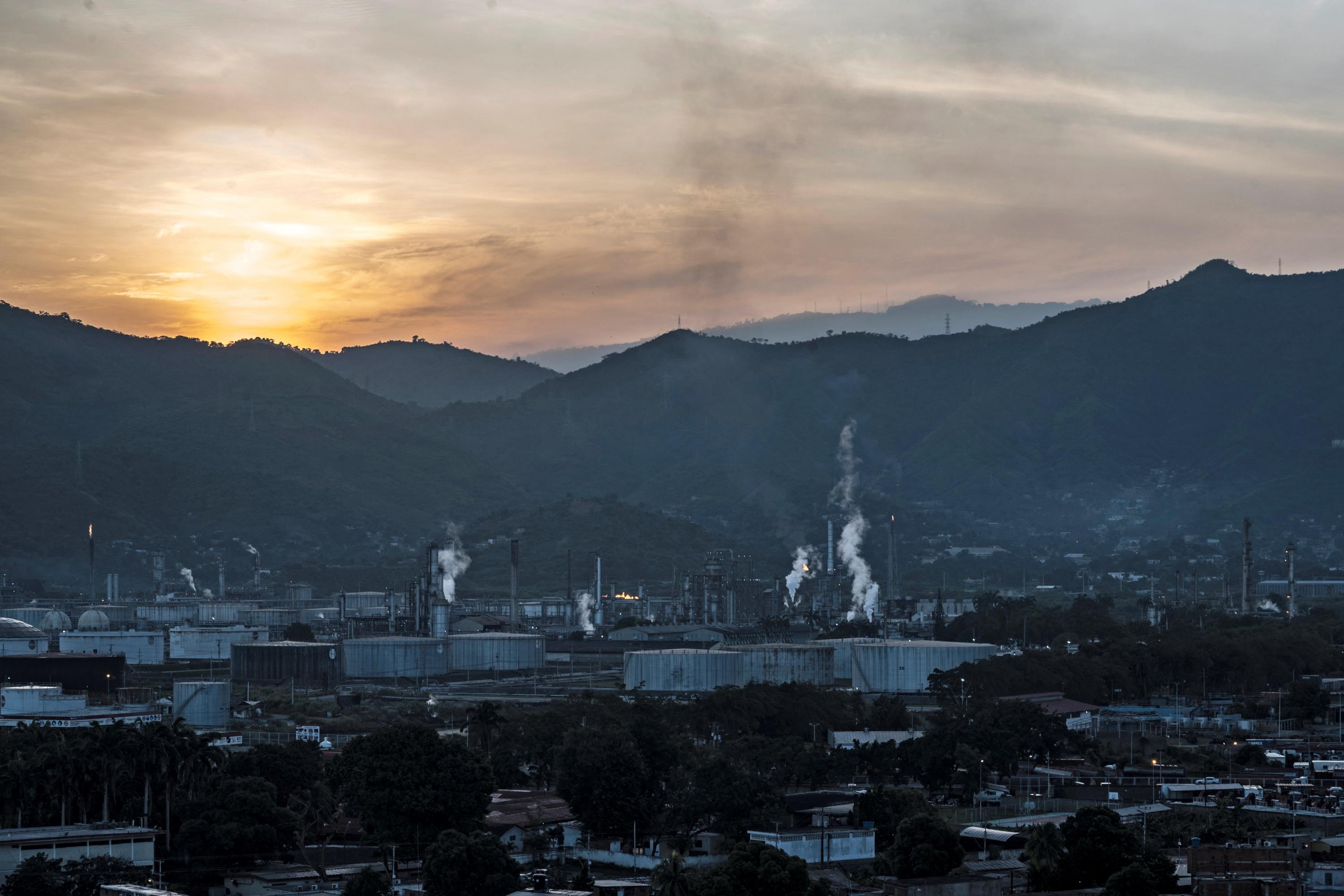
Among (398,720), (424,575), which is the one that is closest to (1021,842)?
(398,720)

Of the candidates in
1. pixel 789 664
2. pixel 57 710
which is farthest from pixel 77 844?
pixel 789 664

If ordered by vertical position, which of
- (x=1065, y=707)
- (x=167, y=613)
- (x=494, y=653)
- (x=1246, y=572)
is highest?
(x=1246, y=572)

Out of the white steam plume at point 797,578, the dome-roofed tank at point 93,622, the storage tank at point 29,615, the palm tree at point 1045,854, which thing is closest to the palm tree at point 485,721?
the palm tree at point 1045,854

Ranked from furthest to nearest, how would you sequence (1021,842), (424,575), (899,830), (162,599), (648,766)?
(162,599) → (424,575) → (648,766) → (1021,842) → (899,830)

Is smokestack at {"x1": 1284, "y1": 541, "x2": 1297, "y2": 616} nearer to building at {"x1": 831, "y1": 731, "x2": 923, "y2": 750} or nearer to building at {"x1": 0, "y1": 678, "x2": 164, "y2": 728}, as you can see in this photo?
building at {"x1": 831, "y1": 731, "x2": 923, "y2": 750}

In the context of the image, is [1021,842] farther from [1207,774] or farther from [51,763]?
[51,763]

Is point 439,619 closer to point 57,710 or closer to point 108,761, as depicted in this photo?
point 57,710

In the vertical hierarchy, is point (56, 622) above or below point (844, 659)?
above
